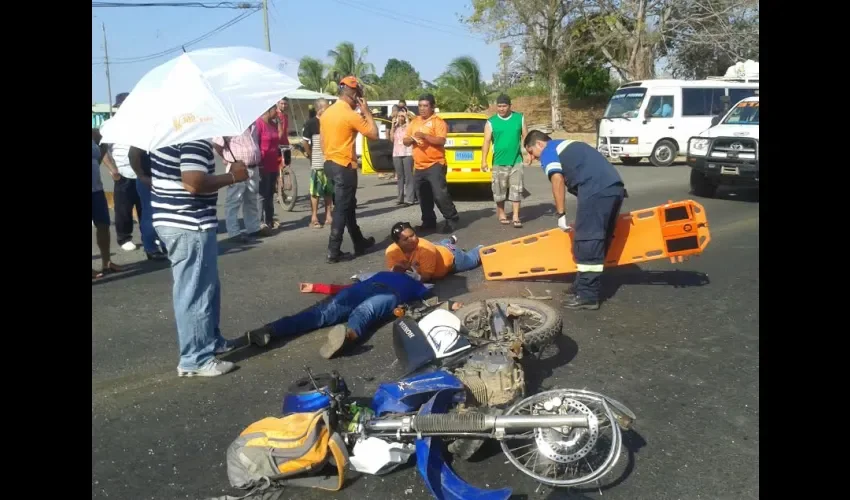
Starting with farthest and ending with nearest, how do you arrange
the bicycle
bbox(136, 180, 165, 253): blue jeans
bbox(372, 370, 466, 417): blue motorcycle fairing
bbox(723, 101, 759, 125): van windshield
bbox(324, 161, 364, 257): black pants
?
bbox(723, 101, 759, 125): van windshield → the bicycle → bbox(136, 180, 165, 253): blue jeans → bbox(324, 161, 364, 257): black pants → bbox(372, 370, 466, 417): blue motorcycle fairing

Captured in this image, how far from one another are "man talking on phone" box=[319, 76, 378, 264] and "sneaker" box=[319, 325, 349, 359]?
3000mm

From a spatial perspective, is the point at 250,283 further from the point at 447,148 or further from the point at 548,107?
the point at 548,107

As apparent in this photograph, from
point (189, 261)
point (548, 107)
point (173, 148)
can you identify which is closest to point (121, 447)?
point (189, 261)

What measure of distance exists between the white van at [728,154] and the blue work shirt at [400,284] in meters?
8.60

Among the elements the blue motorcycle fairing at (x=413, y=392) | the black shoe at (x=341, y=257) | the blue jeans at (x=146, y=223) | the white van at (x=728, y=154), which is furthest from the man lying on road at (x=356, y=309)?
the white van at (x=728, y=154)

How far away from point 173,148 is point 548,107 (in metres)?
38.7

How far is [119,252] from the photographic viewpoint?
9.29m

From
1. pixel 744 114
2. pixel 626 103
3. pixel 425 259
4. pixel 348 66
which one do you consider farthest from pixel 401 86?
pixel 425 259

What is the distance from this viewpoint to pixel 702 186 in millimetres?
13242

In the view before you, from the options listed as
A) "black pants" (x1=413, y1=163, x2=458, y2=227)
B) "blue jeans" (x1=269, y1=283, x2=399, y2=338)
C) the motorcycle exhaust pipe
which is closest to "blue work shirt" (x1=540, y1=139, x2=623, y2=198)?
"blue jeans" (x1=269, y1=283, x2=399, y2=338)

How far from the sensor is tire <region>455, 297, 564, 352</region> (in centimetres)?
457

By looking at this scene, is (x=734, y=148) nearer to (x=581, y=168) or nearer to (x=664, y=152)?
(x=664, y=152)

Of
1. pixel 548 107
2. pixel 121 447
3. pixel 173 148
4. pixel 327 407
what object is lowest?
pixel 121 447

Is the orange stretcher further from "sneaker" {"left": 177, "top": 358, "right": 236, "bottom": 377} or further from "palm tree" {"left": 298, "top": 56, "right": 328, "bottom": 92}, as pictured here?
"palm tree" {"left": 298, "top": 56, "right": 328, "bottom": 92}
